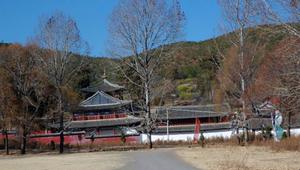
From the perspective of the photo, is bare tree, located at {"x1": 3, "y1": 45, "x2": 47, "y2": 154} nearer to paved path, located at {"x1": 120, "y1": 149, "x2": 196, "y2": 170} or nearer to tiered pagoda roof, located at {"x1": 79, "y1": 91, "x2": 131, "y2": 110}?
paved path, located at {"x1": 120, "y1": 149, "x2": 196, "y2": 170}

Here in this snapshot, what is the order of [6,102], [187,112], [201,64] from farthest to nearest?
Answer: [201,64], [187,112], [6,102]

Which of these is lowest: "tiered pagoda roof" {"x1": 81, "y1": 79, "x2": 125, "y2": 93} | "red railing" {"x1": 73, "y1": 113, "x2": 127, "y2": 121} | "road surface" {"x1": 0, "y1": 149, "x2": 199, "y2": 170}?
"road surface" {"x1": 0, "y1": 149, "x2": 199, "y2": 170}

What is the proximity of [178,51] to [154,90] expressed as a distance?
14.8 ft

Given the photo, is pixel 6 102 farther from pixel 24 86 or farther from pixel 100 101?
pixel 100 101

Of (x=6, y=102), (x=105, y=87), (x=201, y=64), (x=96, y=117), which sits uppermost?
(x=201, y=64)

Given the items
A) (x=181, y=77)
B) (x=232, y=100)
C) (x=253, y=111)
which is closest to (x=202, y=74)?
(x=181, y=77)

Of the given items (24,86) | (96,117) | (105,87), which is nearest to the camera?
(24,86)

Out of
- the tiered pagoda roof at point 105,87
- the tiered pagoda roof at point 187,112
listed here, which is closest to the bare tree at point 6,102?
→ the tiered pagoda roof at point 187,112

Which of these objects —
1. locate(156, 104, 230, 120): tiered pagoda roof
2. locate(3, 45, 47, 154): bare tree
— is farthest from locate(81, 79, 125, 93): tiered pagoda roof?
locate(3, 45, 47, 154): bare tree

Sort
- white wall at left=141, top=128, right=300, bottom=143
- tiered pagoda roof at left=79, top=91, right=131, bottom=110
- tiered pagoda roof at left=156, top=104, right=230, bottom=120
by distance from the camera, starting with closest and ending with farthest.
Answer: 1. white wall at left=141, top=128, right=300, bottom=143
2. tiered pagoda roof at left=156, top=104, right=230, bottom=120
3. tiered pagoda roof at left=79, top=91, right=131, bottom=110

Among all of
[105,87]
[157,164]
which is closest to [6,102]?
[157,164]

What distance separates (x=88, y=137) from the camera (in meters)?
65.7

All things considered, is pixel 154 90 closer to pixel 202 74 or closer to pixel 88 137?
pixel 88 137

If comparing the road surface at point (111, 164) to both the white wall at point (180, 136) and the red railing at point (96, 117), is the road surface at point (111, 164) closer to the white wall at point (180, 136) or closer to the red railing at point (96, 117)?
the white wall at point (180, 136)
